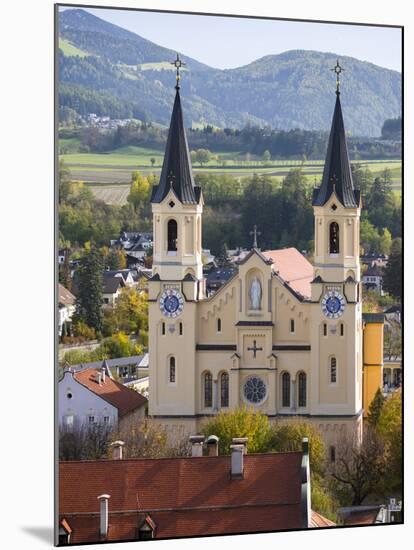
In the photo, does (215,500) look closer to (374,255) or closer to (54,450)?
(54,450)

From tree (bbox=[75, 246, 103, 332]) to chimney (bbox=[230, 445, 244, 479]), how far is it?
227cm

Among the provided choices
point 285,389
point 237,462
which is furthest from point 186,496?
point 285,389

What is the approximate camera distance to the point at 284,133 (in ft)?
86.8

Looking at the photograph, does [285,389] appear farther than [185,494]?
Yes

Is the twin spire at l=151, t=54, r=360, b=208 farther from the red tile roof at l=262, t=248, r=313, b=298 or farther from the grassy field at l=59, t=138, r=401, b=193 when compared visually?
the red tile roof at l=262, t=248, r=313, b=298

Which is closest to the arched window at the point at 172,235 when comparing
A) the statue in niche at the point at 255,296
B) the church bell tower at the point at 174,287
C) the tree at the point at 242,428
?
the church bell tower at the point at 174,287

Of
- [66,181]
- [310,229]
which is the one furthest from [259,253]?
[66,181]

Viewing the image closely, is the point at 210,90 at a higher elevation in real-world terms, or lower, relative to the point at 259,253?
higher

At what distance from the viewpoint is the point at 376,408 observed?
1053 inches

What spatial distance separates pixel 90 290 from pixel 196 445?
81.0 inches

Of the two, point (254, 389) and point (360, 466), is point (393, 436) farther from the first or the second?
point (254, 389)

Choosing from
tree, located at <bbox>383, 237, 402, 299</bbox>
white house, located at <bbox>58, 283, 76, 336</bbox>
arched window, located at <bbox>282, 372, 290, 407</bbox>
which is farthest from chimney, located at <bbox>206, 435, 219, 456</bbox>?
tree, located at <bbox>383, 237, 402, 299</bbox>

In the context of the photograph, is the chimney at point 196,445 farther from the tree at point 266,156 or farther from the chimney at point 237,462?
the tree at point 266,156

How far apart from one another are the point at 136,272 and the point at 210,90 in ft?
7.59
